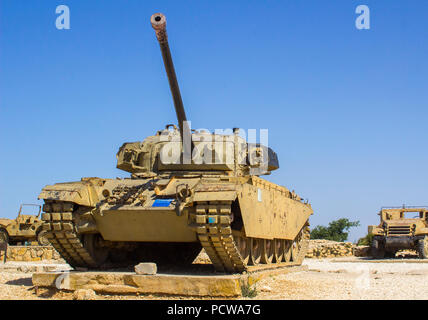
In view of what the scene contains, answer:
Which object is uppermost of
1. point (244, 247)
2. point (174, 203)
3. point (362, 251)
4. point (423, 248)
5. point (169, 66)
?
point (169, 66)

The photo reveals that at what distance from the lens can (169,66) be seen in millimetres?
10344

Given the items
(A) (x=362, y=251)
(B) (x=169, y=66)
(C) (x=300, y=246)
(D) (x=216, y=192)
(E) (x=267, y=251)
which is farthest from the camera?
(A) (x=362, y=251)

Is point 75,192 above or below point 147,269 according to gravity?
above

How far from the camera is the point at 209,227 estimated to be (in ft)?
29.4

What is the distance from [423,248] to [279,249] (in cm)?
841

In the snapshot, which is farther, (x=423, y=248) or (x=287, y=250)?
(x=423, y=248)

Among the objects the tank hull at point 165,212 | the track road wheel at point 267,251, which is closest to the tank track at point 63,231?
the tank hull at point 165,212

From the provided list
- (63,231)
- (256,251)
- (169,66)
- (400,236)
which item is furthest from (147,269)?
(400,236)

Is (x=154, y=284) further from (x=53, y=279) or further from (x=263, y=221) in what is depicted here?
(x=263, y=221)

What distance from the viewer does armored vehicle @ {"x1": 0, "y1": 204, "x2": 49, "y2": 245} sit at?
82.6 ft

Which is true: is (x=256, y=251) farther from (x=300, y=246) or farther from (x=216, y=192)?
(x=300, y=246)

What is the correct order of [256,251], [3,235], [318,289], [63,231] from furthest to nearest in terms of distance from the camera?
[3,235], [256,251], [63,231], [318,289]
